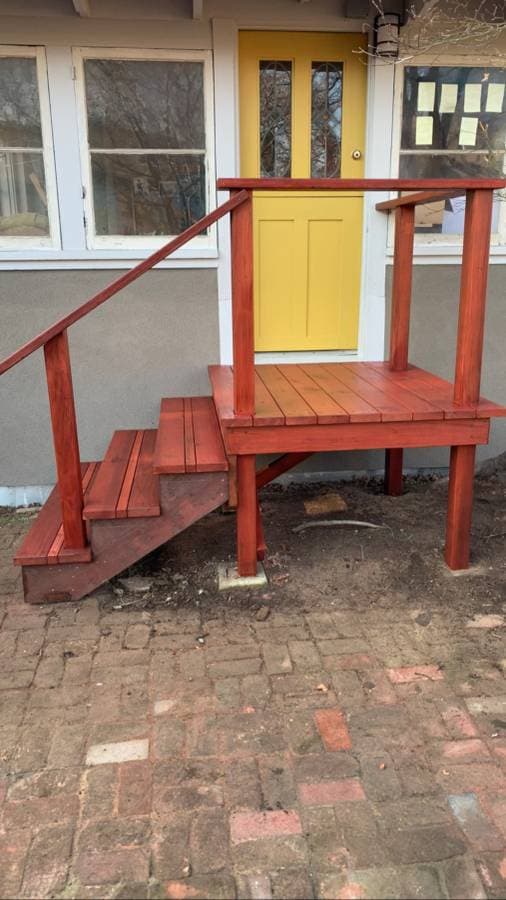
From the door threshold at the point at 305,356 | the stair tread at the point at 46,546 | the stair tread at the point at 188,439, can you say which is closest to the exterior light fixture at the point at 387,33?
the door threshold at the point at 305,356

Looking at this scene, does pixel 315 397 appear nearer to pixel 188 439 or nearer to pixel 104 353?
pixel 188 439

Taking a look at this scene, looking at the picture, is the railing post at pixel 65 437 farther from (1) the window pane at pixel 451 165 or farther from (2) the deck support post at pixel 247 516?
(1) the window pane at pixel 451 165

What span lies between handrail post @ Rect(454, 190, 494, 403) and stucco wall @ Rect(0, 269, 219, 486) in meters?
1.68

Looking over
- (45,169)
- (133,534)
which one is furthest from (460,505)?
(45,169)

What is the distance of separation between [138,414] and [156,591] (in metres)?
1.48

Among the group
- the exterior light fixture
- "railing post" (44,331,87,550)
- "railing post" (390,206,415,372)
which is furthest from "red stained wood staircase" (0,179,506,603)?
the exterior light fixture

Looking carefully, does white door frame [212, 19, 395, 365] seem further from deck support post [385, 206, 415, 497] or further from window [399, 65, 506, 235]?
deck support post [385, 206, 415, 497]

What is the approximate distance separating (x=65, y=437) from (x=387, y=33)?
117 inches

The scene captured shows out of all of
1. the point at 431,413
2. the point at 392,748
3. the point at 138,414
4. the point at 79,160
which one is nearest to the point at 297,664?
the point at 392,748

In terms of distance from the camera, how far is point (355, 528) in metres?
3.83

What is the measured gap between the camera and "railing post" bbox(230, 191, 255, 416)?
2781 mm

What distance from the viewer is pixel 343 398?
3334mm

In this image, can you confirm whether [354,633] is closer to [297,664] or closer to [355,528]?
[297,664]

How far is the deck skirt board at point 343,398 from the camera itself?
304 cm
